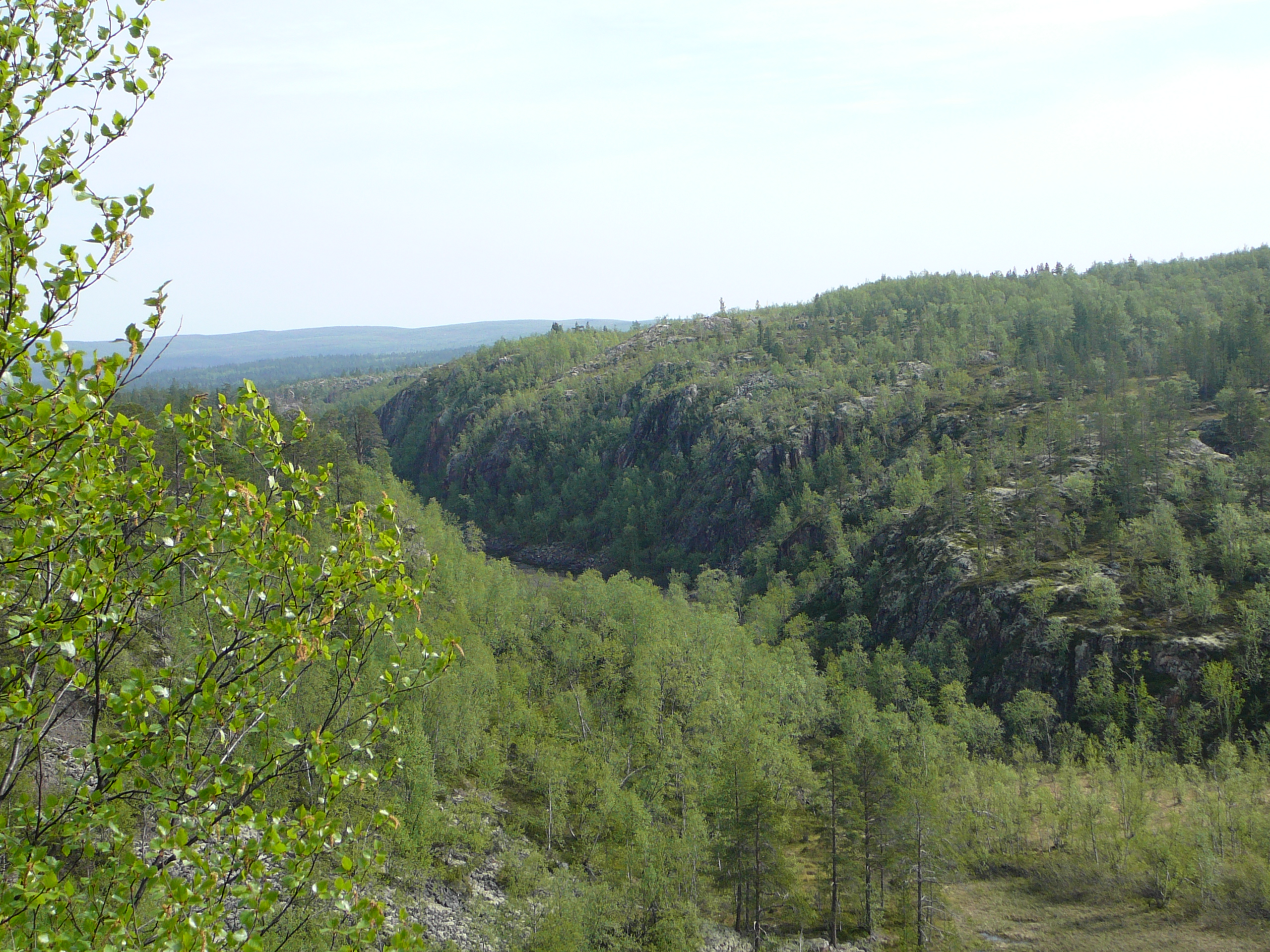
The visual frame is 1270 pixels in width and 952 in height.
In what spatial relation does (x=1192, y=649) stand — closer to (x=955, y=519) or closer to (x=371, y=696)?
(x=955, y=519)

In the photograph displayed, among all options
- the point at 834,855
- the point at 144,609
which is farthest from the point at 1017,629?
the point at 144,609

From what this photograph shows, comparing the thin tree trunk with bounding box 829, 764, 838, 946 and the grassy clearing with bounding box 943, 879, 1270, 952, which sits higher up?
the thin tree trunk with bounding box 829, 764, 838, 946

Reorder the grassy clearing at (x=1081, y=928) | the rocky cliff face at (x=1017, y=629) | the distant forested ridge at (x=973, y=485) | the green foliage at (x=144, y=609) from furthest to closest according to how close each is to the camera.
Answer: the distant forested ridge at (x=973, y=485) < the rocky cliff face at (x=1017, y=629) < the grassy clearing at (x=1081, y=928) < the green foliage at (x=144, y=609)

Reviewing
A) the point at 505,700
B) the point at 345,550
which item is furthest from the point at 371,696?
the point at 505,700

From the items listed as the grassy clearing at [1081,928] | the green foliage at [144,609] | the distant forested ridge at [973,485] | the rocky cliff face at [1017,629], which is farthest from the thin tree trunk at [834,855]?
the green foliage at [144,609]

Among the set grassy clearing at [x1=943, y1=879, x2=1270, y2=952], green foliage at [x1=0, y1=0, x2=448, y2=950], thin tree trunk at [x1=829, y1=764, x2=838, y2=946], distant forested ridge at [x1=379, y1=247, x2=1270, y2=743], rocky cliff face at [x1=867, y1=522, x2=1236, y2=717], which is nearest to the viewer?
green foliage at [x1=0, y1=0, x2=448, y2=950]

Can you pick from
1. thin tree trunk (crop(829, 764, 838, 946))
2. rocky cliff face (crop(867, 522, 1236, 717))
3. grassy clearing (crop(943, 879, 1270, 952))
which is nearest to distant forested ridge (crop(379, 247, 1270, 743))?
rocky cliff face (crop(867, 522, 1236, 717))

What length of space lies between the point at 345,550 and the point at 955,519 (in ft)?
353

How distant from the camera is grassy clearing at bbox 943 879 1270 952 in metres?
48.7

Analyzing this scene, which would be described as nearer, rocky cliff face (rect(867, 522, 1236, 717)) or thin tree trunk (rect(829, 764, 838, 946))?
thin tree trunk (rect(829, 764, 838, 946))

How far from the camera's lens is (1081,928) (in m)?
52.0

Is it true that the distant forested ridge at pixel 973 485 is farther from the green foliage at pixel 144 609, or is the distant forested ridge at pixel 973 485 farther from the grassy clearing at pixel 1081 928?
the green foliage at pixel 144 609

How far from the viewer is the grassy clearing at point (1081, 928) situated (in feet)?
160

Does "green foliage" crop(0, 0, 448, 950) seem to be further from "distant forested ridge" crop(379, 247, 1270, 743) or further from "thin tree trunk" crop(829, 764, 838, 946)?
"distant forested ridge" crop(379, 247, 1270, 743)
